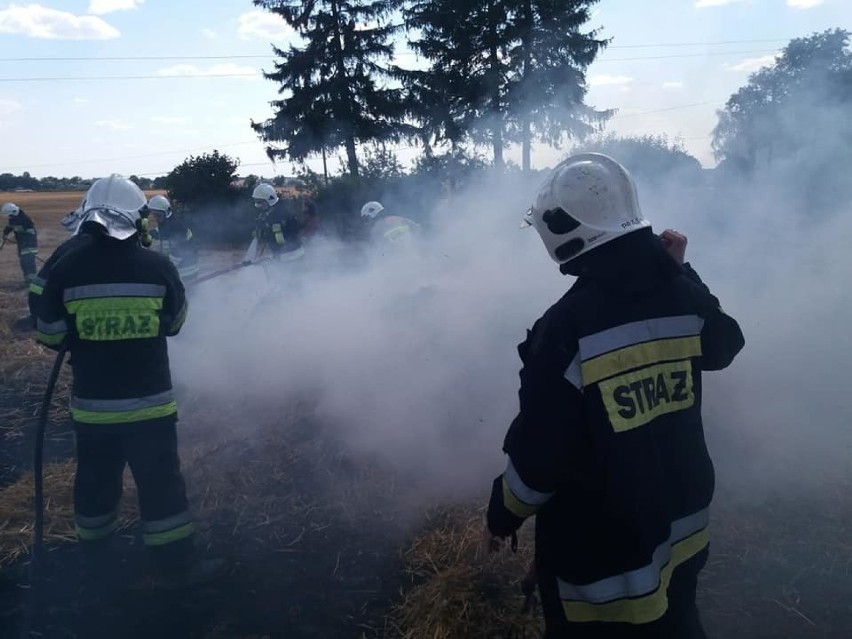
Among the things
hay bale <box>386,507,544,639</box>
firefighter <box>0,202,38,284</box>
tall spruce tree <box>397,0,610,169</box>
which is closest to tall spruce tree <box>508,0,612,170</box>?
tall spruce tree <box>397,0,610,169</box>

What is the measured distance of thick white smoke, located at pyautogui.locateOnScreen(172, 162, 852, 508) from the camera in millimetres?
5051

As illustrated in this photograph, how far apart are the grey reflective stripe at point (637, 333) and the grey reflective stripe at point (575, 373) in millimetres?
30

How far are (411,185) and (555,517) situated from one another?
57.2ft

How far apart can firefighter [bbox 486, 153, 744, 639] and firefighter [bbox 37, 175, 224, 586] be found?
2.39m

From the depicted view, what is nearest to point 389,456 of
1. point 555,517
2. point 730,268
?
point 555,517

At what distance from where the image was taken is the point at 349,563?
3.94 metres

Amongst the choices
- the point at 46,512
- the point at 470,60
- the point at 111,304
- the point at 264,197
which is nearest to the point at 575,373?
the point at 111,304

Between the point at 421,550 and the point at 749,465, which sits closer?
the point at 421,550

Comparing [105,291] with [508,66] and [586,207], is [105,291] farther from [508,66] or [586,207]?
[508,66]

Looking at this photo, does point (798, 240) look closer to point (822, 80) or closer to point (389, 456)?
point (822, 80)

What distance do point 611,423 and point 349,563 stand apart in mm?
2580

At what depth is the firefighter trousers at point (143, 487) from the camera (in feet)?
12.3

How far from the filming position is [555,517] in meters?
2.08

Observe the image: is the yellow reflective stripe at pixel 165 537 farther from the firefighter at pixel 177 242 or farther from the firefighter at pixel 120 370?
the firefighter at pixel 177 242
